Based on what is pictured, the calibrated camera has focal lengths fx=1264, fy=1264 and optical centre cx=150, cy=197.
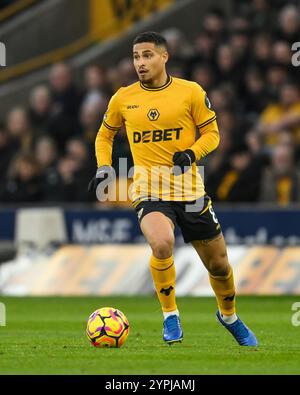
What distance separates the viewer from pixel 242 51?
18.6 metres

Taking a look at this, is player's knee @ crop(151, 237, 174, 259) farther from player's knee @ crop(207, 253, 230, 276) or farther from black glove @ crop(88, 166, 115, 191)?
black glove @ crop(88, 166, 115, 191)

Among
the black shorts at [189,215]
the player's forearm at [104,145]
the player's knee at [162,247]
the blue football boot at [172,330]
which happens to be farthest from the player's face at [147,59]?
the blue football boot at [172,330]

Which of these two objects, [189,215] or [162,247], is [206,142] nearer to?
[189,215]

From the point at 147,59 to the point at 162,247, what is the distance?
4.83 feet

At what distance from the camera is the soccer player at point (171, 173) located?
977 cm

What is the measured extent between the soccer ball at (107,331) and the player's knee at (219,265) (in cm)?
80

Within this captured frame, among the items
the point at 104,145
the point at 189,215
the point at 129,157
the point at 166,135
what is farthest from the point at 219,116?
the point at 189,215

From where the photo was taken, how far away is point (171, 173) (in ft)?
32.3

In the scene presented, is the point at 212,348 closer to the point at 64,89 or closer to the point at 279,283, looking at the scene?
the point at 279,283

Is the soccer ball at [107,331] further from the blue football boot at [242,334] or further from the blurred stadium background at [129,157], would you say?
the blurred stadium background at [129,157]

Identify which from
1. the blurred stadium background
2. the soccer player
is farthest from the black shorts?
the blurred stadium background

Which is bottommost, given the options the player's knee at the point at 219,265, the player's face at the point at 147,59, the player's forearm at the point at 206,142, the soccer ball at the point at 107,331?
the soccer ball at the point at 107,331

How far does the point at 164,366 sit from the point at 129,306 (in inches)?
268

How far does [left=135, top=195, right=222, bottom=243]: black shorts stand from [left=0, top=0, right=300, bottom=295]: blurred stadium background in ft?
22.0
